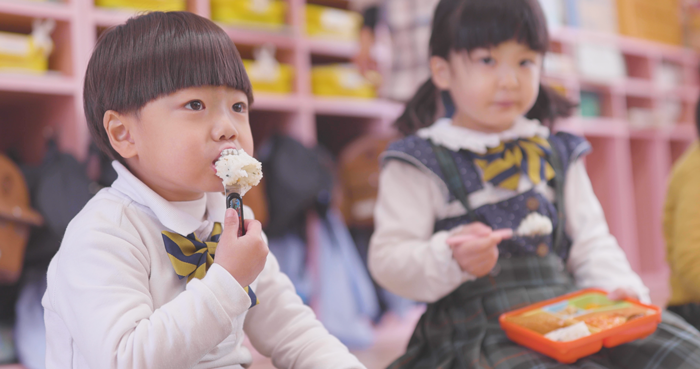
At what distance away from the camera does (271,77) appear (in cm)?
232

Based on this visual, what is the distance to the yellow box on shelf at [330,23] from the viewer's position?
248 cm

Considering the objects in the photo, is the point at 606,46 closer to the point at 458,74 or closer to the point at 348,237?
the point at 348,237

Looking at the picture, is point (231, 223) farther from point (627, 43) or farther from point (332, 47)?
point (627, 43)

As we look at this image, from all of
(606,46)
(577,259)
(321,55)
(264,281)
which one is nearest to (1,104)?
(321,55)

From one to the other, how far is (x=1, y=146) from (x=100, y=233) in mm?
1874

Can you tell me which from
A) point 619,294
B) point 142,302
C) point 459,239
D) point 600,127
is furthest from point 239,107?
point 600,127

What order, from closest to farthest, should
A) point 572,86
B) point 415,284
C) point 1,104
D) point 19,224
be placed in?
1. point 415,284
2. point 19,224
3. point 1,104
4. point 572,86

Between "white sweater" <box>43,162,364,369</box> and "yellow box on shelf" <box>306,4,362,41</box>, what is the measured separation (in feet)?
5.64

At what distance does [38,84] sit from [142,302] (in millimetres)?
1409

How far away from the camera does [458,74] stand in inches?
47.4

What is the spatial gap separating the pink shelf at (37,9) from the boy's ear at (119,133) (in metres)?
1.32

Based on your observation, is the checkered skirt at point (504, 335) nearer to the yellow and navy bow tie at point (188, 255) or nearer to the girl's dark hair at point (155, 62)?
the yellow and navy bow tie at point (188, 255)

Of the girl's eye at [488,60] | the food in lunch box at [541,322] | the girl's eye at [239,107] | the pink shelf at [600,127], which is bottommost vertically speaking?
the food in lunch box at [541,322]

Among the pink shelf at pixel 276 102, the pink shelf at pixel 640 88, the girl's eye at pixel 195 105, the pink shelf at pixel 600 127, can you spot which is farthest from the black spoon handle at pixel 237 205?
the pink shelf at pixel 640 88
